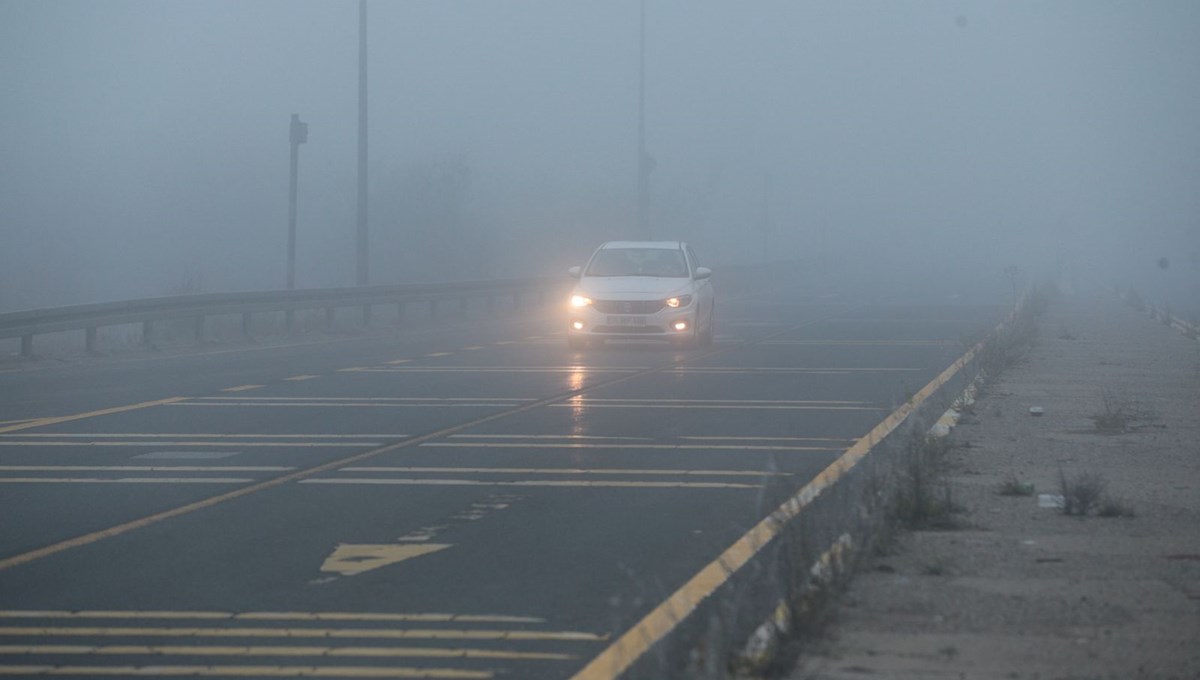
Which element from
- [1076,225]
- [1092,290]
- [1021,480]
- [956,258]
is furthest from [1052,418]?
[1076,225]

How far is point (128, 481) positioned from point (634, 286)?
16.0 m

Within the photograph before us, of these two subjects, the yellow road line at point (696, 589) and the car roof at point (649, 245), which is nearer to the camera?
the yellow road line at point (696, 589)

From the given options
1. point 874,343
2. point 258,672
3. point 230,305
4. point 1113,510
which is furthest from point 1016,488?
point 230,305

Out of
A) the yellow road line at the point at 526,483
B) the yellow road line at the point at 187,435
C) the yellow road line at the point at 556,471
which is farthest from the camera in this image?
the yellow road line at the point at 187,435

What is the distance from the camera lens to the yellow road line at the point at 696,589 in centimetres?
688

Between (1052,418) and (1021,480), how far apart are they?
15.2 feet

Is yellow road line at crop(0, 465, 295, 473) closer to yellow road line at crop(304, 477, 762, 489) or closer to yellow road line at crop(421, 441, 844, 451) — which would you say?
yellow road line at crop(304, 477, 762, 489)

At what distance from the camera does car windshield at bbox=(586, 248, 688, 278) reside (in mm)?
28828

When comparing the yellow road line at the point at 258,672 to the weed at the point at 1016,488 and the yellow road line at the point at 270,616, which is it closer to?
the yellow road line at the point at 270,616

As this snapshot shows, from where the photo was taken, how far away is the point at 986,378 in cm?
2066

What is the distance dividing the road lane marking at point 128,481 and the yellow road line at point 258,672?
5402 mm

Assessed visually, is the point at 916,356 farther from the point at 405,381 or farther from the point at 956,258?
the point at 956,258

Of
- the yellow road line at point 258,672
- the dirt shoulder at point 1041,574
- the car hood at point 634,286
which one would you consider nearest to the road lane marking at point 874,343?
the car hood at point 634,286

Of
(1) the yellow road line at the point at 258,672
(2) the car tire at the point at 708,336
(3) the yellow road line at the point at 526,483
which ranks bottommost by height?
(1) the yellow road line at the point at 258,672
